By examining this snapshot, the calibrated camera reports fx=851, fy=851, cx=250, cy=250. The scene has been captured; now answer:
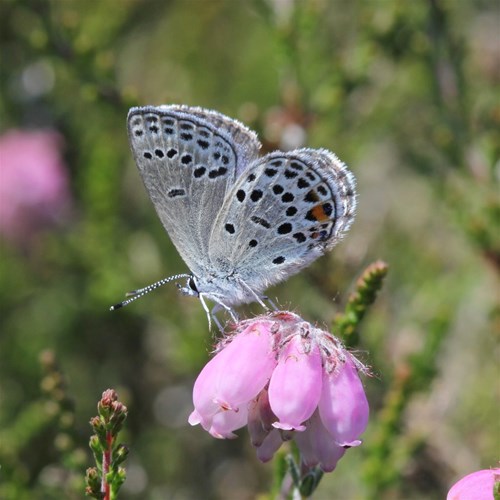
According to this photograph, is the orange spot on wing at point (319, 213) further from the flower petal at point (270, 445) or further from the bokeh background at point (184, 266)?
the flower petal at point (270, 445)

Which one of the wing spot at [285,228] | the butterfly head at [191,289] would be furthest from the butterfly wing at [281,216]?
the butterfly head at [191,289]

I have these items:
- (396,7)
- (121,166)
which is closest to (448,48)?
(396,7)

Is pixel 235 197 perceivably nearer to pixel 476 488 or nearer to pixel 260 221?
pixel 260 221

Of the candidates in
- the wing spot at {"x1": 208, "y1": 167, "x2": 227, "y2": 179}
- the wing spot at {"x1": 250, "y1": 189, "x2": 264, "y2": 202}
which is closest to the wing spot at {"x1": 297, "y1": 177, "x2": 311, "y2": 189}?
the wing spot at {"x1": 250, "y1": 189, "x2": 264, "y2": 202}

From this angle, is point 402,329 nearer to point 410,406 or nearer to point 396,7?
point 410,406

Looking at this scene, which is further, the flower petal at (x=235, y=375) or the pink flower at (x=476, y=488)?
the flower petal at (x=235, y=375)

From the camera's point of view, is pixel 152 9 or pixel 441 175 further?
pixel 152 9
